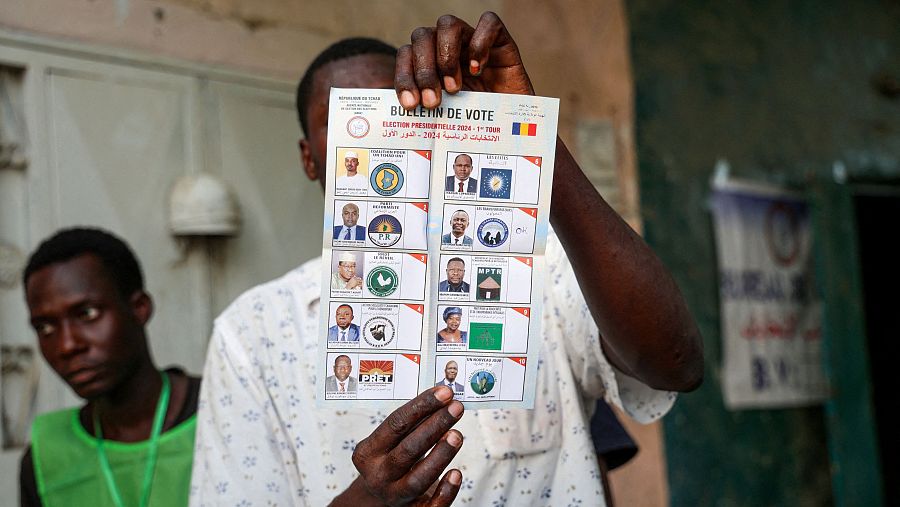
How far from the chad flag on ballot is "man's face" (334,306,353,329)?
36 centimetres

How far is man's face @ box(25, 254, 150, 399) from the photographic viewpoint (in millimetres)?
2574

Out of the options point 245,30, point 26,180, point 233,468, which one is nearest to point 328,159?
point 233,468

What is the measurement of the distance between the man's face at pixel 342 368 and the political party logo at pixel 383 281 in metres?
0.11

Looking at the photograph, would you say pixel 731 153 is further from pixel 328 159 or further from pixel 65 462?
pixel 328 159

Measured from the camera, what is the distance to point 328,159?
4.63 feet

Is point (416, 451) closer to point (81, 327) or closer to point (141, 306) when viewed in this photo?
point (81, 327)

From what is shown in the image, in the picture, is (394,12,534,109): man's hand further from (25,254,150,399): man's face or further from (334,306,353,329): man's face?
(25,254,150,399): man's face

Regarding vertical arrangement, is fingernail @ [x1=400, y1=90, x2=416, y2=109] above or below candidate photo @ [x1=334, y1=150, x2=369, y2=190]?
above

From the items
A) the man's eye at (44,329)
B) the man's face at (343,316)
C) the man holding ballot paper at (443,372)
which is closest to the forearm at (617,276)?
the man holding ballot paper at (443,372)

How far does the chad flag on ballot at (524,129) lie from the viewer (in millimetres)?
1440

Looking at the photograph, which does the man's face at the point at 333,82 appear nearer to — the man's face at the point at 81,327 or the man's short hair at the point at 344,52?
the man's short hair at the point at 344,52

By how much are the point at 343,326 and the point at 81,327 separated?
1433 millimetres

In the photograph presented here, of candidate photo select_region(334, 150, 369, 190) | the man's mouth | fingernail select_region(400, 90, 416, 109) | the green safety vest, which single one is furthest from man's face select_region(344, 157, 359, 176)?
the man's mouth

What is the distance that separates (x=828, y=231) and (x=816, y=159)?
0.54 meters
